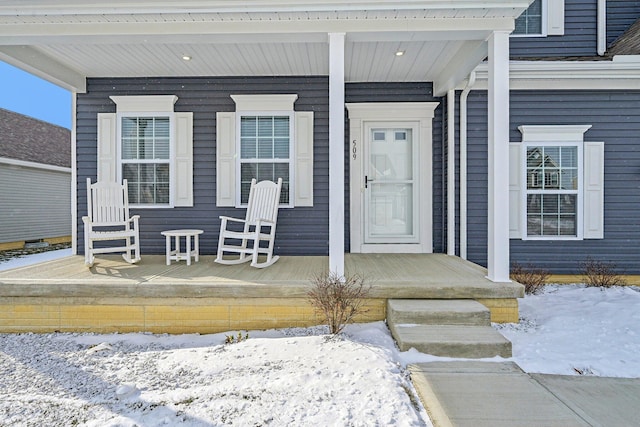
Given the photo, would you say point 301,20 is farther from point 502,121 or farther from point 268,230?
point 268,230

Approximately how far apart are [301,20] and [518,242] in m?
3.77

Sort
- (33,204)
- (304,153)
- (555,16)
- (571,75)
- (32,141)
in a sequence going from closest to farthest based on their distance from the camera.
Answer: (571,75), (304,153), (555,16), (33,204), (32,141)

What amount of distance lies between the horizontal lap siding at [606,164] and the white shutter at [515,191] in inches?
7.2

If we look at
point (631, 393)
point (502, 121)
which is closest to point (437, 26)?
point (502, 121)

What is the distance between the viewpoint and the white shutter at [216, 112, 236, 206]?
4883 millimetres

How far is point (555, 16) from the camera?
5.21m

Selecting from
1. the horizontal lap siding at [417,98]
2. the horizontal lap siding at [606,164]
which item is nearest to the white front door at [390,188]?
the horizontal lap siding at [417,98]

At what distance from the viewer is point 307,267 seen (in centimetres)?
402

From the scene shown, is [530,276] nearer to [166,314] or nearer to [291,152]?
[291,152]

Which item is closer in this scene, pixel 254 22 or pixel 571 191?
pixel 254 22

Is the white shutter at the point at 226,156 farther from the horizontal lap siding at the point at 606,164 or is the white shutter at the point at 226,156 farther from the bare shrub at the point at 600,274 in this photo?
the bare shrub at the point at 600,274

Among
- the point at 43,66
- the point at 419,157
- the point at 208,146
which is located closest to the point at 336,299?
the point at 419,157

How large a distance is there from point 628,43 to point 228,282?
589 centimetres

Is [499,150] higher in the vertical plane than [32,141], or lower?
lower
